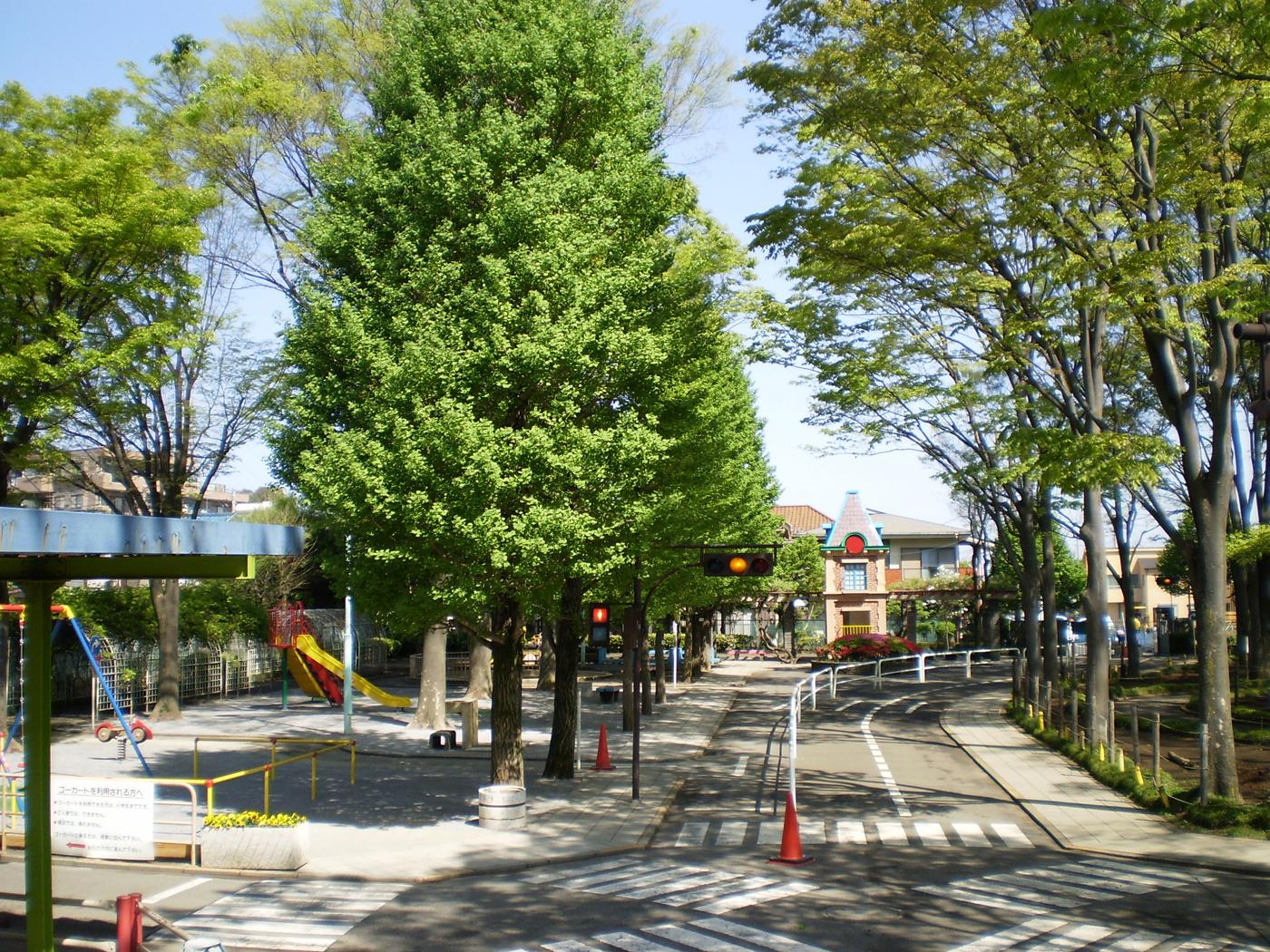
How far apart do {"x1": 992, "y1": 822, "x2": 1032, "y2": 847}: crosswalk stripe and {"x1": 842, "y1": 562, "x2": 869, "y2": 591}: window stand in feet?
144

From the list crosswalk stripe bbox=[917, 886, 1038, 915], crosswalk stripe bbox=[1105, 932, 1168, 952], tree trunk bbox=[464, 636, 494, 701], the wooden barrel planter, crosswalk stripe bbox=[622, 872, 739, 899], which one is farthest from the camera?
tree trunk bbox=[464, 636, 494, 701]

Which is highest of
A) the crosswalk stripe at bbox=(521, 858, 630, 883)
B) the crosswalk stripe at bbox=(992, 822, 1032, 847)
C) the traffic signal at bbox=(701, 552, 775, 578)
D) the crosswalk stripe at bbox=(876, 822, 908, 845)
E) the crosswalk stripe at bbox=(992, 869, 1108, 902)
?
the traffic signal at bbox=(701, 552, 775, 578)

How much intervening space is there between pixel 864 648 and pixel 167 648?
29.3 meters

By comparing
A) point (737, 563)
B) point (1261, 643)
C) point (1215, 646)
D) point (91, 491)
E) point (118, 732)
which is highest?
point (91, 491)

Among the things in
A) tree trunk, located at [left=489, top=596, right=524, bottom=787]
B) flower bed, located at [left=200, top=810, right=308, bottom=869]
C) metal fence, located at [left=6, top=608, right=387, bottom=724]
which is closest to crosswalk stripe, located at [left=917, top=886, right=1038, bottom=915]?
tree trunk, located at [left=489, top=596, right=524, bottom=787]

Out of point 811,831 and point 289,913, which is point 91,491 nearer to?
point 289,913

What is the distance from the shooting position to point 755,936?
10211mm

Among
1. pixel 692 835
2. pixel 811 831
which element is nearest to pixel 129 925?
pixel 692 835

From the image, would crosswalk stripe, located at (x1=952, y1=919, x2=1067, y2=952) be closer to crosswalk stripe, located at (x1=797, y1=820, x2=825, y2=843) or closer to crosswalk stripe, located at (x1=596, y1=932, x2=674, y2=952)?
crosswalk stripe, located at (x1=596, y1=932, x2=674, y2=952)

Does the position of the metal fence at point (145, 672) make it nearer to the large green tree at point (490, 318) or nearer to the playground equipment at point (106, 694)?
the playground equipment at point (106, 694)

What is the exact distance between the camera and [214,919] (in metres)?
11.1

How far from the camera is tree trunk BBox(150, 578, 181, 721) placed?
96.8ft

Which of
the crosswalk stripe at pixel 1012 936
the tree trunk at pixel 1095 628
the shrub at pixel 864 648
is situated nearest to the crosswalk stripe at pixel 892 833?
the crosswalk stripe at pixel 1012 936

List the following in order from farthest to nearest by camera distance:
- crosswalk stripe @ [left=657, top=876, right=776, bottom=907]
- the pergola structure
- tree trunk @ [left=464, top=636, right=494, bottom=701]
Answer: tree trunk @ [left=464, top=636, right=494, bottom=701], crosswalk stripe @ [left=657, top=876, right=776, bottom=907], the pergola structure
